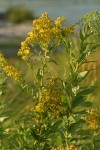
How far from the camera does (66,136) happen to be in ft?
6.46

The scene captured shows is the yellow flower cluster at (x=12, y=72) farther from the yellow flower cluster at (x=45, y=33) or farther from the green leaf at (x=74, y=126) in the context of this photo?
the green leaf at (x=74, y=126)

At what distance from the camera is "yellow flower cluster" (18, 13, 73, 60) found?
1917 mm

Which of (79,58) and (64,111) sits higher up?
(79,58)

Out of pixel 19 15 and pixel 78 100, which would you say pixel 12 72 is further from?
pixel 19 15

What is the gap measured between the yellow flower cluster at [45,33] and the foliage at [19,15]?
3496cm

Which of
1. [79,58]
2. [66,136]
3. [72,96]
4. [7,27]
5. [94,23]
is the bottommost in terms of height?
[66,136]

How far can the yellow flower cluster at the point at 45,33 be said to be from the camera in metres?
1.92

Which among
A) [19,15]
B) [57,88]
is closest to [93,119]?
[57,88]

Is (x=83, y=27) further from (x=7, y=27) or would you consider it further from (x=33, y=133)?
(x=7, y=27)

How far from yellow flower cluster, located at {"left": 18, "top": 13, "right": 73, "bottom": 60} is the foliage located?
35.0 metres

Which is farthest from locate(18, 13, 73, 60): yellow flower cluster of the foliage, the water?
the foliage

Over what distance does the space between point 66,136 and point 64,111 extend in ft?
0.30

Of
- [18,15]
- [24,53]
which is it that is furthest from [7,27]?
[24,53]

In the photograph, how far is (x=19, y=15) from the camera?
36938 millimetres
